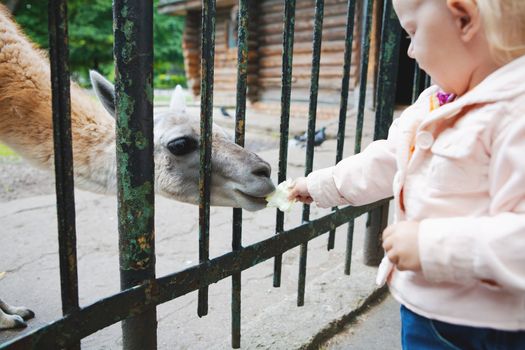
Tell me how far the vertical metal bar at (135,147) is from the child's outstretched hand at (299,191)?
1.61 ft

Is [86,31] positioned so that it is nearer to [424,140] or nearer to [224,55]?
[224,55]

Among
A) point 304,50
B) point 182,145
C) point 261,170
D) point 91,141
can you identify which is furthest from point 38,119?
point 304,50

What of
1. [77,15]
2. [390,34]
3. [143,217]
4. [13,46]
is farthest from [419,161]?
[77,15]

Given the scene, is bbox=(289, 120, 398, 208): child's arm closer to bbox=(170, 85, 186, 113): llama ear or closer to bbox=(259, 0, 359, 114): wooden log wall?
bbox=(170, 85, 186, 113): llama ear

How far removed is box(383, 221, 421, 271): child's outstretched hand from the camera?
3.21 feet

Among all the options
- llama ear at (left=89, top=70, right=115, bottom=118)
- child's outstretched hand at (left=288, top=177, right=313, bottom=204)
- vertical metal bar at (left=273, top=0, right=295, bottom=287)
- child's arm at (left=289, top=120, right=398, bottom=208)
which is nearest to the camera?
child's arm at (left=289, top=120, right=398, bottom=208)

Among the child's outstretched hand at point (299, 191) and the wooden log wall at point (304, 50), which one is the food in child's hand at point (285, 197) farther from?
the wooden log wall at point (304, 50)

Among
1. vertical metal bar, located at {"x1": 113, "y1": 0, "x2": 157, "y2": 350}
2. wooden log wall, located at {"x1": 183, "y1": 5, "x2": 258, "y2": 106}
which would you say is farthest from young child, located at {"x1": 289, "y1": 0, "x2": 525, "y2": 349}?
wooden log wall, located at {"x1": 183, "y1": 5, "x2": 258, "y2": 106}

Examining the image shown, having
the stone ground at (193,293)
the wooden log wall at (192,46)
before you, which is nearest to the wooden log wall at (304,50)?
the wooden log wall at (192,46)

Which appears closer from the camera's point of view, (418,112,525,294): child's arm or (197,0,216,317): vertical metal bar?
(418,112,525,294): child's arm

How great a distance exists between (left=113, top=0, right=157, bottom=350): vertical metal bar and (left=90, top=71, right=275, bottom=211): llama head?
2.41 ft

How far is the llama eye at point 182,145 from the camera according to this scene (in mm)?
2406

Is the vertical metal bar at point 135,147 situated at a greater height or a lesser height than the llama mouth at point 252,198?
greater

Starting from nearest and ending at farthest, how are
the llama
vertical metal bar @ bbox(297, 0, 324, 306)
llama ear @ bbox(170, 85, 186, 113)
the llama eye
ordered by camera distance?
1. vertical metal bar @ bbox(297, 0, 324, 306)
2. the llama
3. the llama eye
4. llama ear @ bbox(170, 85, 186, 113)
